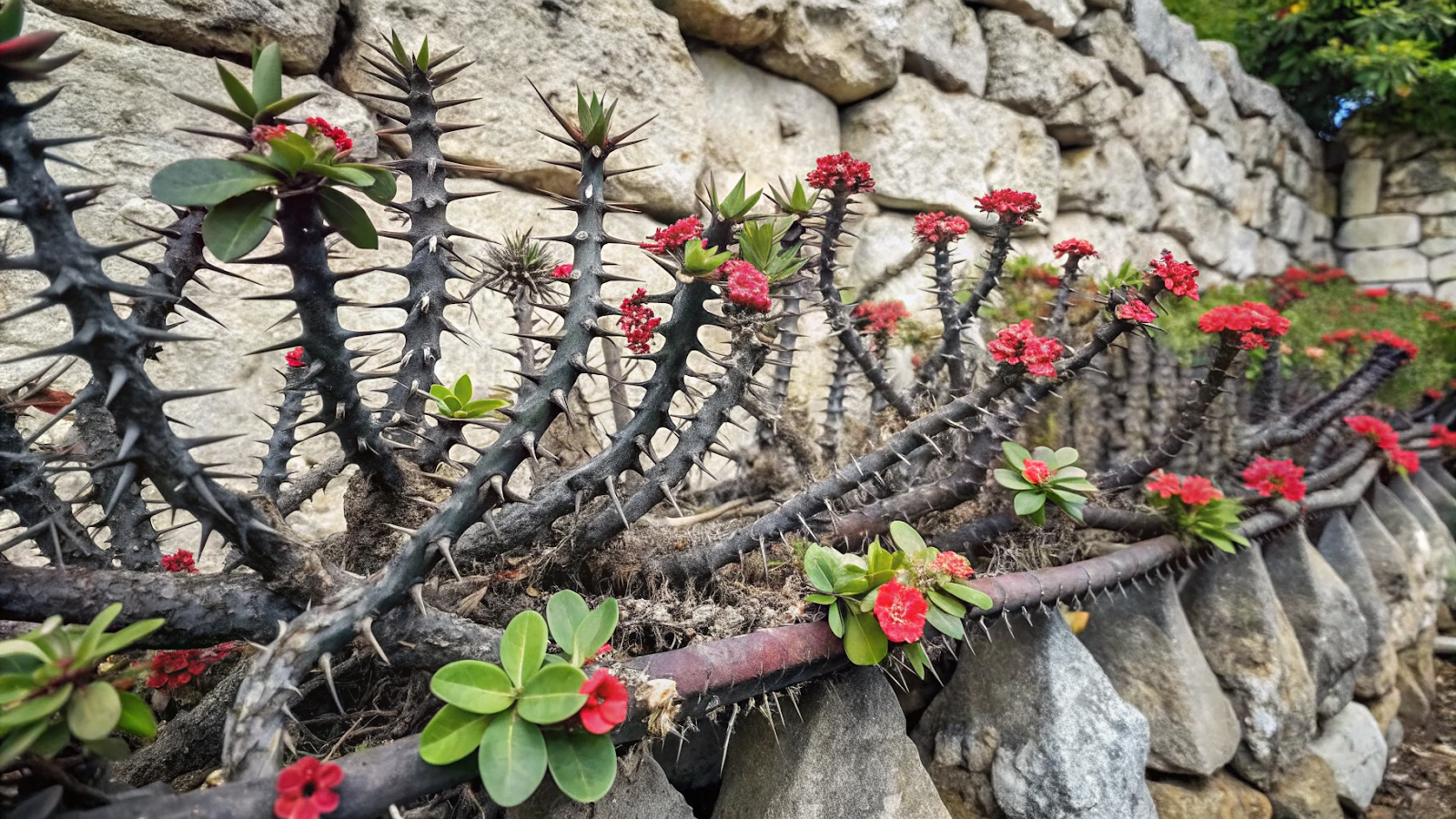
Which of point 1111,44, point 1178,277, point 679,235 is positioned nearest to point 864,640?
point 679,235

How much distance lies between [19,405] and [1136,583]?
2017 mm

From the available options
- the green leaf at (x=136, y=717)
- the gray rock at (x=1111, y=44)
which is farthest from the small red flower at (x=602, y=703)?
the gray rock at (x=1111, y=44)

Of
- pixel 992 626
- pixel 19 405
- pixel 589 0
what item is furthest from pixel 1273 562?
pixel 19 405

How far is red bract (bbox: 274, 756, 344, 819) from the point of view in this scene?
2.01ft

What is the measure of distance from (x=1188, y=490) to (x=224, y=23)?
92.2 inches

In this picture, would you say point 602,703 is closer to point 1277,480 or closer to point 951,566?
point 951,566

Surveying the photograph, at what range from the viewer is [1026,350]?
1151mm

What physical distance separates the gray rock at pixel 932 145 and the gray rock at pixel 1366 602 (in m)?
1.74

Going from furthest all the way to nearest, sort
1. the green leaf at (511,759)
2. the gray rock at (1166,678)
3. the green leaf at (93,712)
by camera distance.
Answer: the gray rock at (1166,678) → the green leaf at (511,759) → the green leaf at (93,712)

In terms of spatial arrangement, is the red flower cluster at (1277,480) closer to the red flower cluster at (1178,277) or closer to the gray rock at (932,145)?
the red flower cluster at (1178,277)

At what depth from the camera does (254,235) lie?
665 millimetres

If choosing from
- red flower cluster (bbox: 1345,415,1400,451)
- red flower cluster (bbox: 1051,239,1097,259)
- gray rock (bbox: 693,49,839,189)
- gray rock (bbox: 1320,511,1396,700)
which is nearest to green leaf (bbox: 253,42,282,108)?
red flower cluster (bbox: 1051,239,1097,259)

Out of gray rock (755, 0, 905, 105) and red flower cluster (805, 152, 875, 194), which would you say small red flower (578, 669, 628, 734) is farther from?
gray rock (755, 0, 905, 105)

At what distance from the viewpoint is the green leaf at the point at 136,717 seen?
65 centimetres
